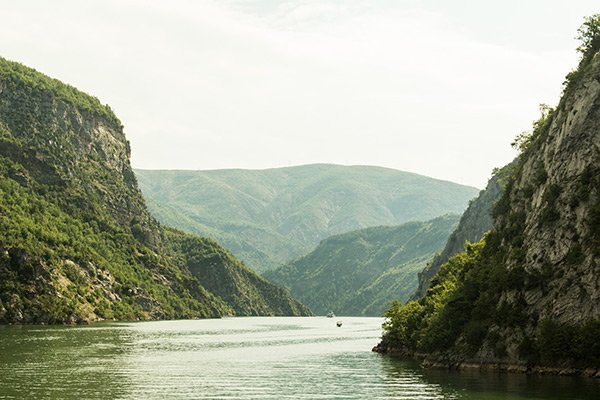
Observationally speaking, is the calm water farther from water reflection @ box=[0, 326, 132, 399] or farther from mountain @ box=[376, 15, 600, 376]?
mountain @ box=[376, 15, 600, 376]

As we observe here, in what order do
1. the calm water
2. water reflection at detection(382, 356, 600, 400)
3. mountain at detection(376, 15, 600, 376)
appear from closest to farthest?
water reflection at detection(382, 356, 600, 400)
the calm water
mountain at detection(376, 15, 600, 376)

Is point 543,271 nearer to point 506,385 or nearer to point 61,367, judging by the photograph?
point 506,385

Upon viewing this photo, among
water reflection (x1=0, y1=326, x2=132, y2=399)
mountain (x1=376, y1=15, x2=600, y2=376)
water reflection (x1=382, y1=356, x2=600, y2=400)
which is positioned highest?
mountain (x1=376, y1=15, x2=600, y2=376)

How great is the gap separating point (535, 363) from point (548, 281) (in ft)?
31.4

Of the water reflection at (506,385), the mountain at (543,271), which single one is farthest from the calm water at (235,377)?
the mountain at (543,271)

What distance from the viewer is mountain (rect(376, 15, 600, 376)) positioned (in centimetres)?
9019

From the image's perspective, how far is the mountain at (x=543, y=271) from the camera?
9019cm

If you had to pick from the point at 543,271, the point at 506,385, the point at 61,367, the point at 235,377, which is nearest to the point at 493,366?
the point at 543,271

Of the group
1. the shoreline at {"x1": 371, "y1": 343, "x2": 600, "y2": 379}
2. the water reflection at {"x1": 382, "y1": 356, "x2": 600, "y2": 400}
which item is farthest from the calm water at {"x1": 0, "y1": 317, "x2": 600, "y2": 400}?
the shoreline at {"x1": 371, "y1": 343, "x2": 600, "y2": 379}

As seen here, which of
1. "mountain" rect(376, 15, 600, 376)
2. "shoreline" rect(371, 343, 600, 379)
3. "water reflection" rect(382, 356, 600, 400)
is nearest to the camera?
"water reflection" rect(382, 356, 600, 400)

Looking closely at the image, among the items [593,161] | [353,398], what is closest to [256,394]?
[353,398]

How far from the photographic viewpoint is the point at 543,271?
320 ft

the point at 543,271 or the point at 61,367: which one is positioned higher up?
the point at 543,271

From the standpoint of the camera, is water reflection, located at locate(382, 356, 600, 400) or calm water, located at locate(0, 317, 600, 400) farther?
calm water, located at locate(0, 317, 600, 400)
